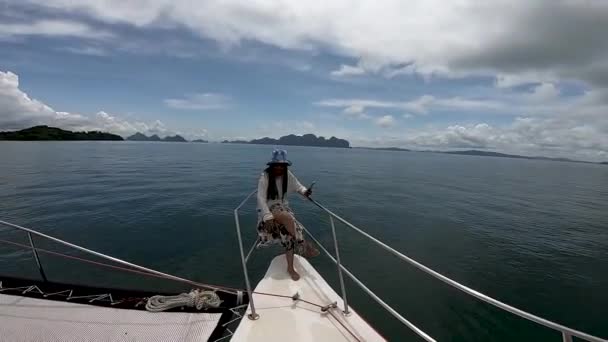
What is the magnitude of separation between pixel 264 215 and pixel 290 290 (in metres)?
1.21

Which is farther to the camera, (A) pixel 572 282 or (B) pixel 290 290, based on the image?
(A) pixel 572 282

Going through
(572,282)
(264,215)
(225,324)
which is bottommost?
(572,282)

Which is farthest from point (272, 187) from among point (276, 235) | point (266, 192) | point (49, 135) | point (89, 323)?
point (49, 135)

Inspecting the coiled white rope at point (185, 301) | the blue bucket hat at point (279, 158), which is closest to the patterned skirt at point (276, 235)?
the blue bucket hat at point (279, 158)

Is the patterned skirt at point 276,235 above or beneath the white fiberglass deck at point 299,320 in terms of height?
above

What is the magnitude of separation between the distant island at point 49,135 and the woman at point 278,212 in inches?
7565

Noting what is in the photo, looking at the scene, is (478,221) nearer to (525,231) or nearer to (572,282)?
(525,231)

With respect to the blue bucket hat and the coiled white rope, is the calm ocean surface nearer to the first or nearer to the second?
the coiled white rope

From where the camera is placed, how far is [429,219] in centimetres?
1488

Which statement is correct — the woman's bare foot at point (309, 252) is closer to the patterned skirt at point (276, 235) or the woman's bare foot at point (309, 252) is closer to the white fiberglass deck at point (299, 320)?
the patterned skirt at point (276, 235)

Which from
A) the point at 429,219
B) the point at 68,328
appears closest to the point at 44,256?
the point at 68,328

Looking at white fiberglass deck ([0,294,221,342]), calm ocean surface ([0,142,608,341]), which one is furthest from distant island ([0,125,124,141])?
white fiberglass deck ([0,294,221,342])

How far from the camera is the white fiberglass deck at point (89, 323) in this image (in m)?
3.06

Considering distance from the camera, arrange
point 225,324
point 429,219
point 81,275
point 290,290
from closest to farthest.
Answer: point 225,324, point 290,290, point 81,275, point 429,219
